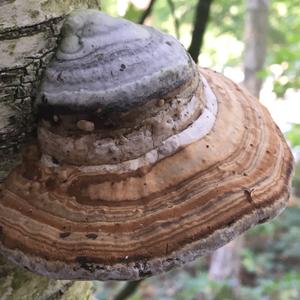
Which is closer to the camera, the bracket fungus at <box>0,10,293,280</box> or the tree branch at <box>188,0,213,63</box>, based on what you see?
the bracket fungus at <box>0,10,293,280</box>

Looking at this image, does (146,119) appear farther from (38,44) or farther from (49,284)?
(49,284)

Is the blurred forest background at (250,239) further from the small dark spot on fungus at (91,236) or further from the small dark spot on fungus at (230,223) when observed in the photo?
the small dark spot on fungus at (91,236)

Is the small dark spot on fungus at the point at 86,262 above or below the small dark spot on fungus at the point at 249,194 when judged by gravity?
below

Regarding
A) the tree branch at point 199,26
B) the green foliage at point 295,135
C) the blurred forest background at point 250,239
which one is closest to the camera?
the tree branch at point 199,26

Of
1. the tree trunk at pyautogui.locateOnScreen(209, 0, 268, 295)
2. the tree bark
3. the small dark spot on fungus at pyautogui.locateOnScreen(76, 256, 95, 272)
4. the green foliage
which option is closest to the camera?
the small dark spot on fungus at pyautogui.locateOnScreen(76, 256, 95, 272)

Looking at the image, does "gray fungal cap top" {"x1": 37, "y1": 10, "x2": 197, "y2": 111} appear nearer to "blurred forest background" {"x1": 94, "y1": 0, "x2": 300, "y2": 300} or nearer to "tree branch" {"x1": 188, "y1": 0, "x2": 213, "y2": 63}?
"tree branch" {"x1": 188, "y1": 0, "x2": 213, "y2": 63}

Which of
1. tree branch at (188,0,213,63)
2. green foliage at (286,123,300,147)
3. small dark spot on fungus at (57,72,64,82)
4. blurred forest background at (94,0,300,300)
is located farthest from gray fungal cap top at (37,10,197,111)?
blurred forest background at (94,0,300,300)

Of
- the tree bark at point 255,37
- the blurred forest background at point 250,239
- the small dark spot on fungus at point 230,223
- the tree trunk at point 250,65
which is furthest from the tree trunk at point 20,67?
the tree bark at point 255,37

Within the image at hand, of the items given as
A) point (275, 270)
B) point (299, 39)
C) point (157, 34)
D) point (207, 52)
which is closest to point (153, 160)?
point (157, 34)
